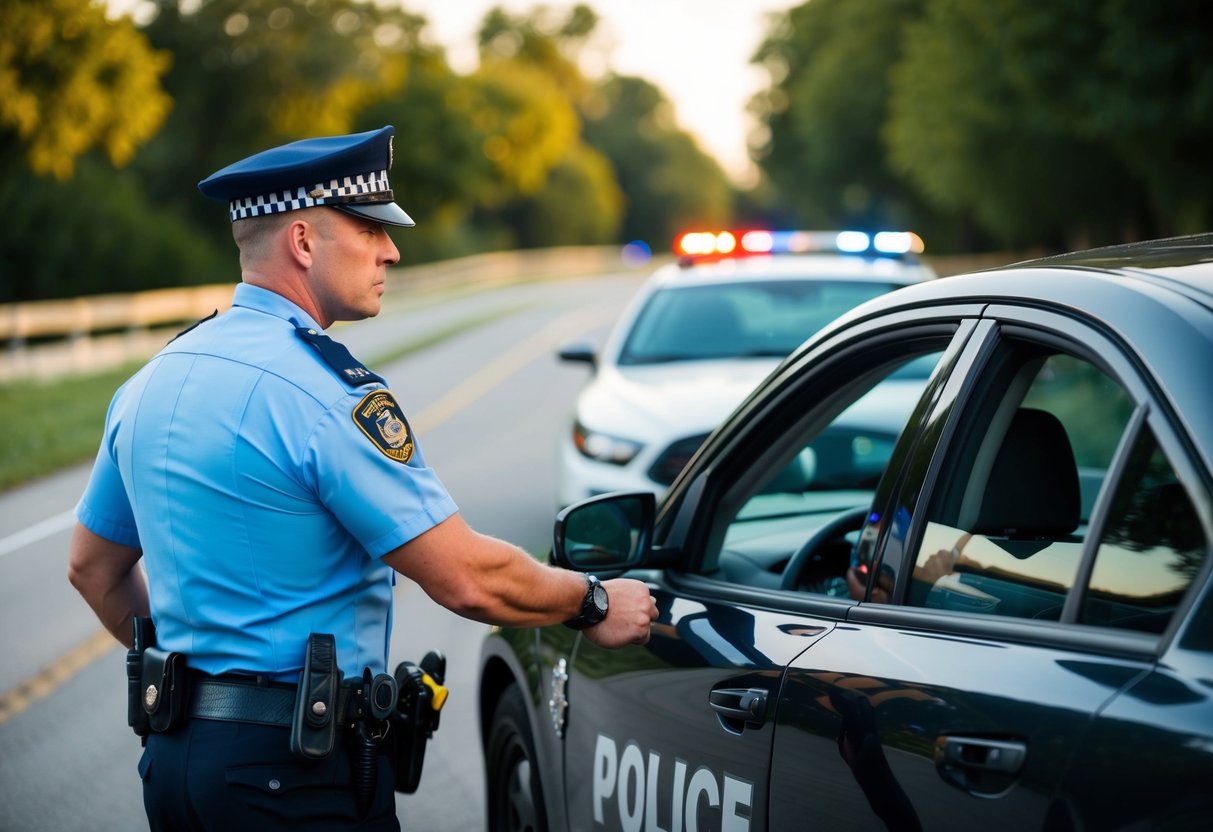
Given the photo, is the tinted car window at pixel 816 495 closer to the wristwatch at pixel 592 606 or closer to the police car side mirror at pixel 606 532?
the police car side mirror at pixel 606 532

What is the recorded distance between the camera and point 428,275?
5706cm

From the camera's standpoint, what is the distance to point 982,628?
7.34 feet

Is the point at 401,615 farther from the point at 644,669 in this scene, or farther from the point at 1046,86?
the point at 1046,86

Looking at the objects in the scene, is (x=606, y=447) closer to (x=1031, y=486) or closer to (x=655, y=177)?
(x=1031, y=486)

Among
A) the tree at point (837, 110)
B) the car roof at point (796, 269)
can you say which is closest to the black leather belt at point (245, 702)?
the car roof at point (796, 269)

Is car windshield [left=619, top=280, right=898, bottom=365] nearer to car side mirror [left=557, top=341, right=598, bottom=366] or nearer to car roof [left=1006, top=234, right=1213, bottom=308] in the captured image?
car side mirror [left=557, top=341, right=598, bottom=366]

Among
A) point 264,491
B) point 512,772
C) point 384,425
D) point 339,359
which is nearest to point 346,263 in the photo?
point 339,359

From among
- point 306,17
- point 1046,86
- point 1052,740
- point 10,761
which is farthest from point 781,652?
point 306,17

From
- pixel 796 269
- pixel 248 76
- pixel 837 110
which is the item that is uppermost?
pixel 248 76

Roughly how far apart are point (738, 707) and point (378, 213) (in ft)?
3.47

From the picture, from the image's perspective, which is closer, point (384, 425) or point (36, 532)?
point (384, 425)

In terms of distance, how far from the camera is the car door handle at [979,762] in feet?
6.53

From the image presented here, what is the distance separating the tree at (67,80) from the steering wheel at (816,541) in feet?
83.8

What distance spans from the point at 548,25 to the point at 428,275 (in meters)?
85.9
